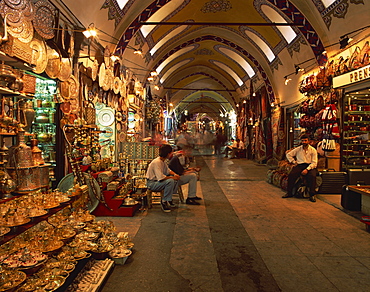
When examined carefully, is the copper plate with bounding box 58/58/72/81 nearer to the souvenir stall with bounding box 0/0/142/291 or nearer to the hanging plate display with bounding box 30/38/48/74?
the souvenir stall with bounding box 0/0/142/291

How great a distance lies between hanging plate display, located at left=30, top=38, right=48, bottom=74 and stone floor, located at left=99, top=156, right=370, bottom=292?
2229mm

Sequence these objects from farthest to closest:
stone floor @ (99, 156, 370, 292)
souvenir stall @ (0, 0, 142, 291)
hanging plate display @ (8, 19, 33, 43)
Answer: hanging plate display @ (8, 19, 33, 43), stone floor @ (99, 156, 370, 292), souvenir stall @ (0, 0, 142, 291)

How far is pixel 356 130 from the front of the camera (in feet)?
21.6

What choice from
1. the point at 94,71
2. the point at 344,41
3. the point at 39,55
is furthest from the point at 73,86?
the point at 344,41

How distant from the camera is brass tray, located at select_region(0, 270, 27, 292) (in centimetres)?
172

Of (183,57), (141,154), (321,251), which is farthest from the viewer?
(183,57)

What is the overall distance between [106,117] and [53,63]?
9.76ft

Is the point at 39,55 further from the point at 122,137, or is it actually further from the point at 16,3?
the point at 122,137

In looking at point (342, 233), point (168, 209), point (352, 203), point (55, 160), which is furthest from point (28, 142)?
point (352, 203)

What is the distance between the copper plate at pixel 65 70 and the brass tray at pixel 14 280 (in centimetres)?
303

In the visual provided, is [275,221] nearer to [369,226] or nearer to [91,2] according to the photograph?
[369,226]

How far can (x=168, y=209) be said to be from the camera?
4.55 m

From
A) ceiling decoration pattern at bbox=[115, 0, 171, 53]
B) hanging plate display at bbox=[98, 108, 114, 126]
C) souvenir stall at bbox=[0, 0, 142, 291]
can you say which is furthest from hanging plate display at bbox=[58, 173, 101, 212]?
ceiling decoration pattern at bbox=[115, 0, 171, 53]

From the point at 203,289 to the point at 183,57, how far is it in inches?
578
